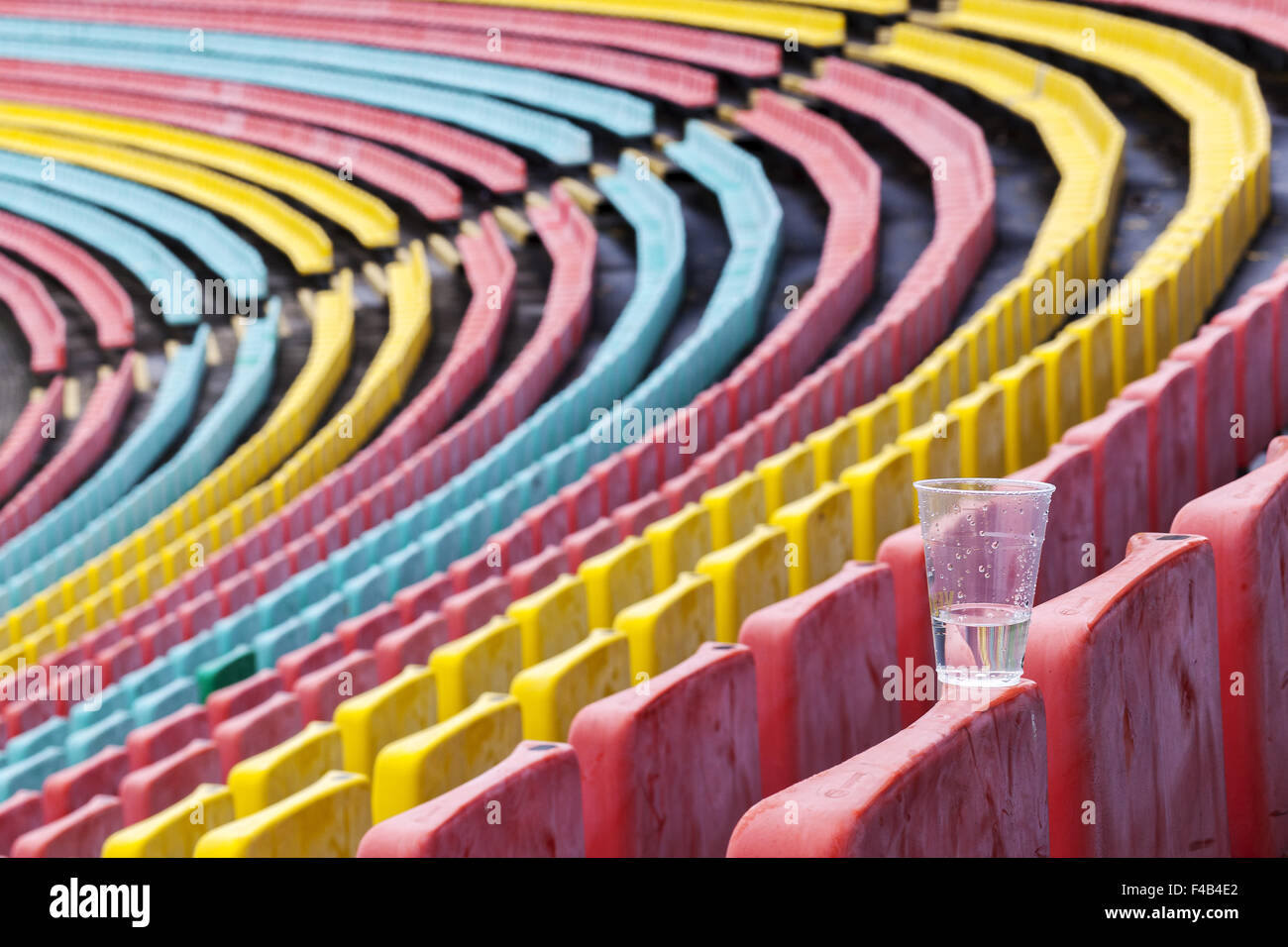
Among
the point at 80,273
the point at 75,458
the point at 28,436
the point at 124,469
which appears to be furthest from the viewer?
the point at 80,273

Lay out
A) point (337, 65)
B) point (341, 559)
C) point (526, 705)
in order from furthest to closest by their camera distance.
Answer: point (337, 65) → point (341, 559) → point (526, 705)

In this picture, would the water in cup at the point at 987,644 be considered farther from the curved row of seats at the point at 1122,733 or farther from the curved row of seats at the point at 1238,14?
the curved row of seats at the point at 1238,14

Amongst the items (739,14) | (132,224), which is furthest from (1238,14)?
(132,224)

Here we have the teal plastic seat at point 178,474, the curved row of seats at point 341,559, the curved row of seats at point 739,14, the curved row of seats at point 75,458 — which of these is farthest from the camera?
the curved row of seats at point 739,14

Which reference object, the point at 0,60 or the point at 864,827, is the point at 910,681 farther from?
the point at 0,60

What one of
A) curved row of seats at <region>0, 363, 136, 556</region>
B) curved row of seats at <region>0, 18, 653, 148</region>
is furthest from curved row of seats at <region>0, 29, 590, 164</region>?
curved row of seats at <region>0, 363, 136, 556</region>

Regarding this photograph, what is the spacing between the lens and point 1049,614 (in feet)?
1.48

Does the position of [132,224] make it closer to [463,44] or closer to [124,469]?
[463,44]

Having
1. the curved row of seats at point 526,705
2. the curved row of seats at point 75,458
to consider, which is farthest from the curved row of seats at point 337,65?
the curved row of seats at point 526,705

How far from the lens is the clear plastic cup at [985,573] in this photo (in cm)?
42

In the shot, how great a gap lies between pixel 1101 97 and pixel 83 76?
3.52 m

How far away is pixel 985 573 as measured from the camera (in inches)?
16.7

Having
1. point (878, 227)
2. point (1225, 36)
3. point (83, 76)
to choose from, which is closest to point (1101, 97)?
point (1225, 36)
